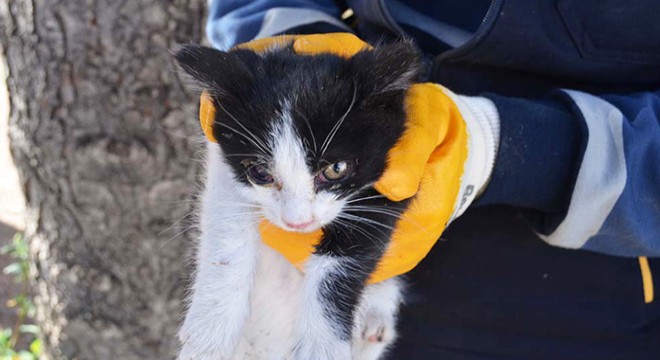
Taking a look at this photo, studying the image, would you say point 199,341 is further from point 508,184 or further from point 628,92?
point 628,92

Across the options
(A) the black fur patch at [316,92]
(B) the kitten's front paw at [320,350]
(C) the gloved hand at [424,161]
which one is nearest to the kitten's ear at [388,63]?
(A) the black fur patch at [316,92]

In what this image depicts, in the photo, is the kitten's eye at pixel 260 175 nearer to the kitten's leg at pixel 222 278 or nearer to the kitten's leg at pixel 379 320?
the kitten's leg at pixel 222 278

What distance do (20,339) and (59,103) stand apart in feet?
6.99

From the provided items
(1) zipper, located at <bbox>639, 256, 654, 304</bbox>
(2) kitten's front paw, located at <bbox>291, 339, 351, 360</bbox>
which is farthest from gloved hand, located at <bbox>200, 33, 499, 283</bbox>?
(1) zipper, located at <bbox>639, 256, 654, 304</bbox>

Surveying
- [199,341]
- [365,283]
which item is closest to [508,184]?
[365,283]

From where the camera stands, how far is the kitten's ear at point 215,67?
55.6 inches

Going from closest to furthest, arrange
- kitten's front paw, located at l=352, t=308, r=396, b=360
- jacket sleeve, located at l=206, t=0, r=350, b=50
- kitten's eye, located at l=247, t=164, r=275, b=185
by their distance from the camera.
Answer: kitten's eye, located at l=247, t=164, r=275, b=185, jacket sleeve, located at l=206, t=0, r=350, b=50, kitten's front paw, located at l=352, t=308, r=396, b=360

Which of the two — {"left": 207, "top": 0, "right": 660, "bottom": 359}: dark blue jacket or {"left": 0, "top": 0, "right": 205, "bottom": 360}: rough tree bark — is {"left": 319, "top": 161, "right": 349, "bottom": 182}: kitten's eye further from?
{"left": 0, "top": 0, "right": 205, "bottom": 360}: rough tree bark

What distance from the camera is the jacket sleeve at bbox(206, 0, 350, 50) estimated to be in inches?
69.7

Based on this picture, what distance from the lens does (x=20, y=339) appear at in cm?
389

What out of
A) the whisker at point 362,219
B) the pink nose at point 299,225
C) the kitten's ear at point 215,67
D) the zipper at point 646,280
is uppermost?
the kitten's ear at point 215,67

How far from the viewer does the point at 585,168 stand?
5.03ft

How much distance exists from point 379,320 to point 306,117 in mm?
825

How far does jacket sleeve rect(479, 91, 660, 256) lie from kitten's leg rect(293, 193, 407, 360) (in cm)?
33
